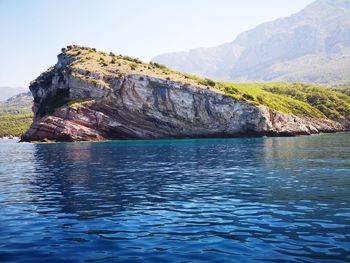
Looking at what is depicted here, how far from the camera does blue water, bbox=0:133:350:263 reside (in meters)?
17.3

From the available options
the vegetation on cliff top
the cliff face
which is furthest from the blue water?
the vegetation on cliff top

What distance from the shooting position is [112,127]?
145125mm

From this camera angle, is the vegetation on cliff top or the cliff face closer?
the cliff face

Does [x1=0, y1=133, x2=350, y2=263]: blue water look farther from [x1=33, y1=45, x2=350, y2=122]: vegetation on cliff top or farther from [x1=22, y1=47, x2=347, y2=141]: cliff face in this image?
[x1=33, y1=45, x2=350, y2=122]: vegetation on cliff top

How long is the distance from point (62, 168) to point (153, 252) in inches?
1604

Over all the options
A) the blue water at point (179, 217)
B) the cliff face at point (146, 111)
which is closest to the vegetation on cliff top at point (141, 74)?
the cliff face at point (146, 111)

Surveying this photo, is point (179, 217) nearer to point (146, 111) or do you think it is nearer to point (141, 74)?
point (146, 111)

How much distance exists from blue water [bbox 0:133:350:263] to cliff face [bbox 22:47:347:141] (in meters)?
102

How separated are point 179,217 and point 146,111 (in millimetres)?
125730

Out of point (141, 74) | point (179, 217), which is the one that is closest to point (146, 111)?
point (141, 74)

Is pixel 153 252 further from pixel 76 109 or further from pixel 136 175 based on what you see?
pixel 76 109

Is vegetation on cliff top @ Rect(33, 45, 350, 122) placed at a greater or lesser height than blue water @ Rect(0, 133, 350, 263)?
greater

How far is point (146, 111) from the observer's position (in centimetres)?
14875

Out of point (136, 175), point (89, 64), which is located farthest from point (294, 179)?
point (89, 64)
